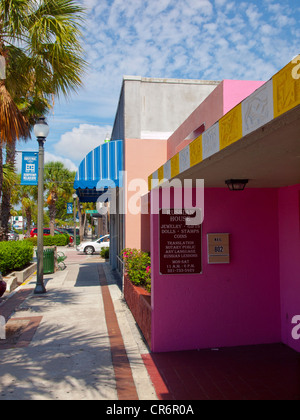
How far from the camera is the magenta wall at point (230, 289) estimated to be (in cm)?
566

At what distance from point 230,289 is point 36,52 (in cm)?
730

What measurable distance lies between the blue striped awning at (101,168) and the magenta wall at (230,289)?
460cm

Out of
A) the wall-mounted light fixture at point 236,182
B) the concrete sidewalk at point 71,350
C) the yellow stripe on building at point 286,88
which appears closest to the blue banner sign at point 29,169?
the concrete sidewalk at point 71,350

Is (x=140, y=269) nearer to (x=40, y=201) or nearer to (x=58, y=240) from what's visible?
(x=40, y=201)

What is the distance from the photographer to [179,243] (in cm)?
578

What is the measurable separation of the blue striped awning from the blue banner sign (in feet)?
6.56

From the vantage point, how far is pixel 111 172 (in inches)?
407

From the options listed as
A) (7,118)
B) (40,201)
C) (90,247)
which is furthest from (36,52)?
(90,247)

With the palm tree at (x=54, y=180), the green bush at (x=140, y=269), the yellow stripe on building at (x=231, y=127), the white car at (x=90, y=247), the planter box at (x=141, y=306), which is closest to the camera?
the yellow stripe on building at (x=231, y=127)

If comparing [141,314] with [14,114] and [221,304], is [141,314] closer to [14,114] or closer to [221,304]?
[221,304]

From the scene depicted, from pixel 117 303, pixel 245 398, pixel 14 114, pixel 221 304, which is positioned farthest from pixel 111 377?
pixel 14 114

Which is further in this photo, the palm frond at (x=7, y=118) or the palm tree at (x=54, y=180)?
the palm tree at (x=54, y=180)

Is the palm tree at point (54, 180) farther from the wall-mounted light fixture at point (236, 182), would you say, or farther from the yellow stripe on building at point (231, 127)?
the yellow stripe on building at point (231, 127)

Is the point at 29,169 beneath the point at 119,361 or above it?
above
